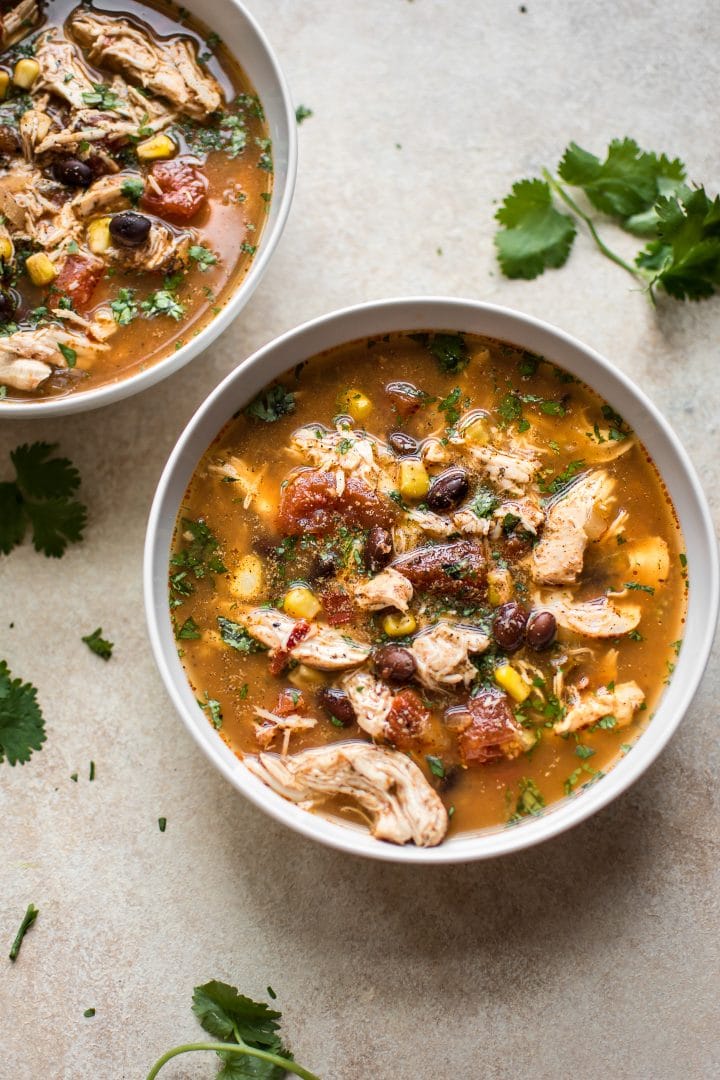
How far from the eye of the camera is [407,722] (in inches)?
151

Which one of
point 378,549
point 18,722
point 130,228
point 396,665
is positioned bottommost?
point 18,722

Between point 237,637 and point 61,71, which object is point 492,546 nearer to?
point 237,637

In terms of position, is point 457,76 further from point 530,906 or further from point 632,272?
point 530,906

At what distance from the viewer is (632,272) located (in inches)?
182

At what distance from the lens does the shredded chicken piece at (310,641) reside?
153 inches

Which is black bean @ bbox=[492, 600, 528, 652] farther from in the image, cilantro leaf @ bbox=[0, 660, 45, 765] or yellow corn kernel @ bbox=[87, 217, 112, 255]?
yellow corn kernel @ bbox=[87, 217, 112, 255]

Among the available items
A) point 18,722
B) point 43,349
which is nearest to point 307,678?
point 18,722

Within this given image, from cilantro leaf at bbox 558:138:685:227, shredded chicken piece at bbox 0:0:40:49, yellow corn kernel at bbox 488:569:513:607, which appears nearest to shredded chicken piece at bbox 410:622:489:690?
yellow corn kernel at bbox 488:569:513:607

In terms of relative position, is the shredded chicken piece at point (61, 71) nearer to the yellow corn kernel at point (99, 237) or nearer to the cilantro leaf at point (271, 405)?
the yellow corn kernel at point (99, 237)

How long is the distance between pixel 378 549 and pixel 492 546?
0.49m

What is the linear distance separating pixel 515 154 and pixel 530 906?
3.52 meters

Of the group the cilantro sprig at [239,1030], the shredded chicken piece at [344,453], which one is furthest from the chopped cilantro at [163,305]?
the cilantro sprig at [239,1030]

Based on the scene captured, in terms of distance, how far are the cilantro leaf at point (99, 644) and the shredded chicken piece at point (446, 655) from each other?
4.83 feet

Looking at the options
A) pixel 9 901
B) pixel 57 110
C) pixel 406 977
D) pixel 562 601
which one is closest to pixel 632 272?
pixel 562 601
